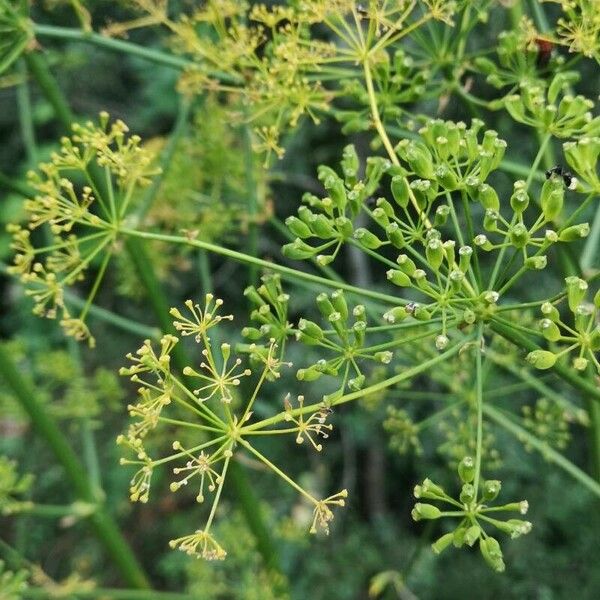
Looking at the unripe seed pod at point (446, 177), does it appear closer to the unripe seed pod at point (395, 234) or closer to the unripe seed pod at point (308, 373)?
the unripe seed pod at point (395, 234)

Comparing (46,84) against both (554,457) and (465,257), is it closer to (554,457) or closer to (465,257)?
(465,257)

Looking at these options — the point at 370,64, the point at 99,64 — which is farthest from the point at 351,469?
the point at 370,64

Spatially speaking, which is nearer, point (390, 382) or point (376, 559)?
point (390, 382)

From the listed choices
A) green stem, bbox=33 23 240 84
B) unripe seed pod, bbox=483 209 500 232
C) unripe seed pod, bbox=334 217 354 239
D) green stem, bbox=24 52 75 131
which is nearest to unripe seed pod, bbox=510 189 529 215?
unripe seed pod, bbox=483 209 500 232

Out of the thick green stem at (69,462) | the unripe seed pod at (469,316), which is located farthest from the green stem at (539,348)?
the thick green stem at (69,462)

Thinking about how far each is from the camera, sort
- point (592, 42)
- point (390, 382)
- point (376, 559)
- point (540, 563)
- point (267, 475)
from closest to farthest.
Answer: point (390, 382)
point (592, 42)
point (540, 563)
point (376, 559)
point (267, 475)

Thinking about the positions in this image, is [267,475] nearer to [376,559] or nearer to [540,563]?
[376,559]

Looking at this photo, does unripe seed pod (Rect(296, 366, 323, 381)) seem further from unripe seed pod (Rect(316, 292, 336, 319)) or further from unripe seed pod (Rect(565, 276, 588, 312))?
unripe seed pod (Rect(565, 276, 588, 312))
